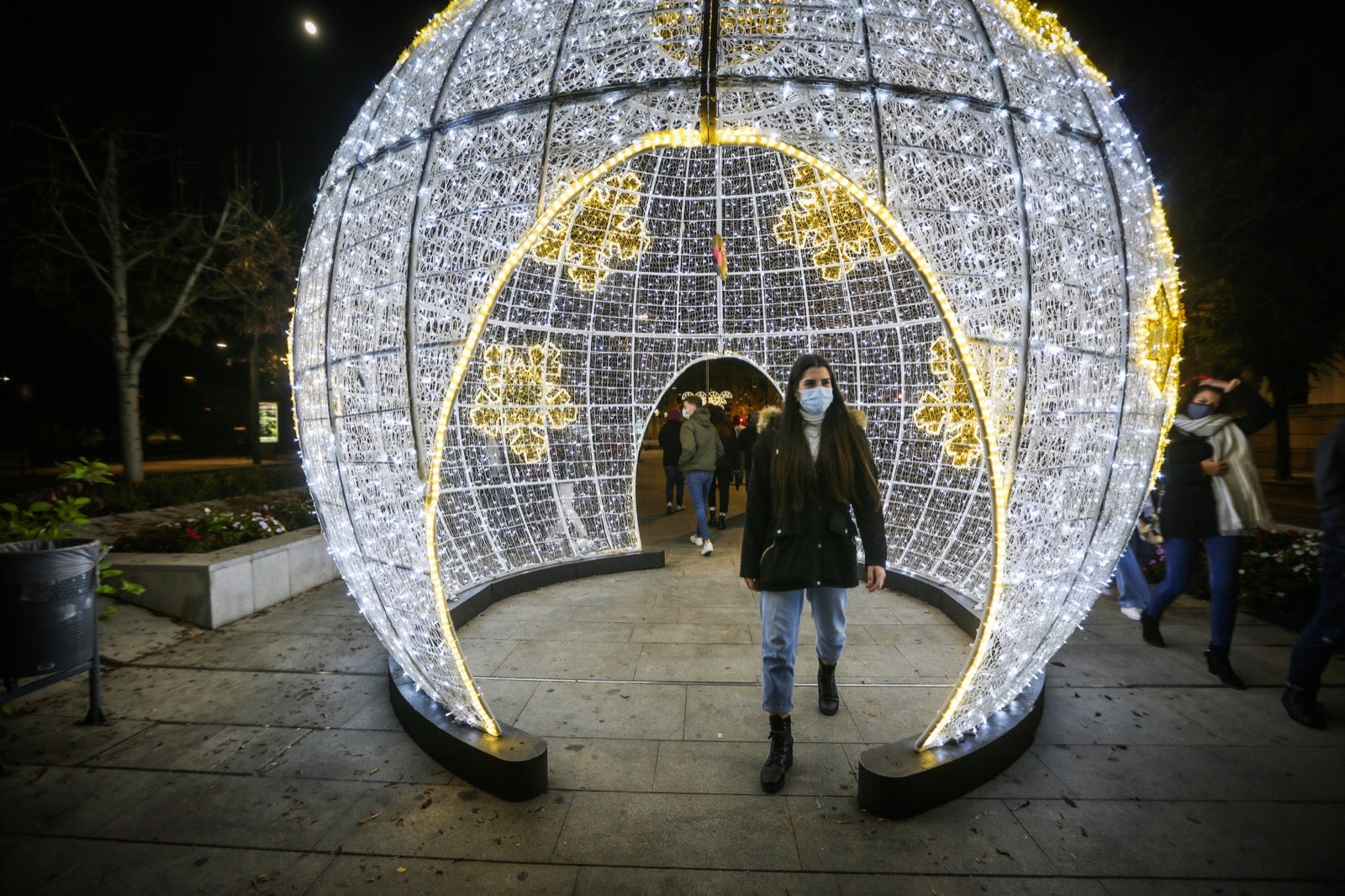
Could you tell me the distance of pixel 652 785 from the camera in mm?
3119

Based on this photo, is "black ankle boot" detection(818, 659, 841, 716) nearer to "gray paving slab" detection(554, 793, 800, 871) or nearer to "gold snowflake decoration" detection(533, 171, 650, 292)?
"gray paving slab" detection(554, 793, 800, 871)

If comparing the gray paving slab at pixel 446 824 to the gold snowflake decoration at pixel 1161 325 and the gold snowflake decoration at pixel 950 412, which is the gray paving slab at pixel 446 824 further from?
the gold snowflake decoration at pixel 950 412

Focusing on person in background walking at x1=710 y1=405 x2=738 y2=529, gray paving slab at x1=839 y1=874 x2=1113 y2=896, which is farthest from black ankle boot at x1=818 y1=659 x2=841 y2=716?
person in background walking at x1=710 y1=405 x2=738 y2=529

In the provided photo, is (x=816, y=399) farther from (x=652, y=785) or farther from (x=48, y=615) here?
(x=48, y=615)

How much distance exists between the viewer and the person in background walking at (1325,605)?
11.3ft

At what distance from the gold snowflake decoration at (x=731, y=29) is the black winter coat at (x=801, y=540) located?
1853 millimetres

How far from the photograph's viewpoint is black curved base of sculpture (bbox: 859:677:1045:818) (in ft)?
9.24

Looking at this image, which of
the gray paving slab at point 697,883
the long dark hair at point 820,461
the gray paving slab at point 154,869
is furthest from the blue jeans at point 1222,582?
the gray paving slab at point 154,869

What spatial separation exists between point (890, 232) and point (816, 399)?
2.76ft

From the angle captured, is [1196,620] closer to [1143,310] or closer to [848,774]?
[1143,310]

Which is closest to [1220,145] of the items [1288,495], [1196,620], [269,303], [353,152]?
[1288,495]

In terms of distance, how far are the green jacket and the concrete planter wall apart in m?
4.51

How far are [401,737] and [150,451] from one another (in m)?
40.1

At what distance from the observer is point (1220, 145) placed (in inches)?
494
